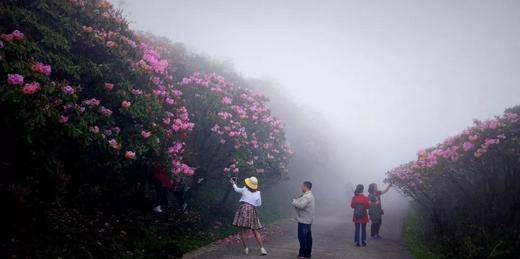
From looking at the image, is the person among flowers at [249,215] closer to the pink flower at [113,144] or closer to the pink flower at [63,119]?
the pink flower at [113,144]

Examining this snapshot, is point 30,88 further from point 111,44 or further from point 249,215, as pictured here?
point 249,215

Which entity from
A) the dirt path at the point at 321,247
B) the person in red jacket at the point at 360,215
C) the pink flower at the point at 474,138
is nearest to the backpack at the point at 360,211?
the person in red jacket at the point at 360,215

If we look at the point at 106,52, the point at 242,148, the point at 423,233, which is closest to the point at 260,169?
the point at 242,148

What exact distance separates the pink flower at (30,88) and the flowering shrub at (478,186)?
30.9ft

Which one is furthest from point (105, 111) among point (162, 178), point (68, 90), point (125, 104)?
point (162, 178)

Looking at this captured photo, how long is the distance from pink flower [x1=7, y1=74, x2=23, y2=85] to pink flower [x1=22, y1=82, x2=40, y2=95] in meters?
0.10

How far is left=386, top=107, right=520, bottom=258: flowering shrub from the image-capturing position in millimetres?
9805

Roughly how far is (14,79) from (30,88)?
0.87 ft

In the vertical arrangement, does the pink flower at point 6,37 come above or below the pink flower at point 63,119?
above

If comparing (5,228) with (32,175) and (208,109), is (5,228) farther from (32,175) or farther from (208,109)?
(208,109)

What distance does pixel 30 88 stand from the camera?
6348mm

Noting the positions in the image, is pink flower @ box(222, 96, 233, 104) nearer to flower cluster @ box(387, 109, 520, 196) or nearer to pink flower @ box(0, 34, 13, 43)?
flower cluster @ box(387, 109, 520, 196)

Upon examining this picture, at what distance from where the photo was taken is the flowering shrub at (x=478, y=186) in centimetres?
980

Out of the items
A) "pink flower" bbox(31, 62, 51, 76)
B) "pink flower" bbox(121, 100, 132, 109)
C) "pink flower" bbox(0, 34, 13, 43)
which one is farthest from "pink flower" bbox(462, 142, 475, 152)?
"pink flower" bbox(0, 34, 13, 43)
